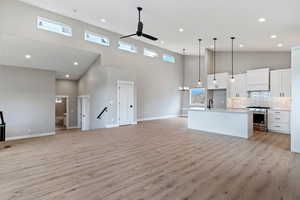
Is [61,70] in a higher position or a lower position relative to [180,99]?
higher

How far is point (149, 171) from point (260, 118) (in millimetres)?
6329

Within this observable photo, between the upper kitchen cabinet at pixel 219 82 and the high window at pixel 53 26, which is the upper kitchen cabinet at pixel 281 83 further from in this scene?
the high window at pixel 53 26

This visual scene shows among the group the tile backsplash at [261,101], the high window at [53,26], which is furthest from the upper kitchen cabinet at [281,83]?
the high window at [53,26]

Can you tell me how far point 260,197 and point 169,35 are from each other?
6.89 metres

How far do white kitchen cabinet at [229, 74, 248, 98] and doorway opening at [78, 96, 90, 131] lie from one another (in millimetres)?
7552

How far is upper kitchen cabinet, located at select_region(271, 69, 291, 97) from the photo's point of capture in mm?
6664

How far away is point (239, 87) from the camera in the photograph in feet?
26.9

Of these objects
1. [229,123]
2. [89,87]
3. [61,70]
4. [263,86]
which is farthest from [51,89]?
[263,86]

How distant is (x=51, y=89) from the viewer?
7.87 meters

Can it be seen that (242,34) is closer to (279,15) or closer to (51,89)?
(279,15)

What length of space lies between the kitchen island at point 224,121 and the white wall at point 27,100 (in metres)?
6.53

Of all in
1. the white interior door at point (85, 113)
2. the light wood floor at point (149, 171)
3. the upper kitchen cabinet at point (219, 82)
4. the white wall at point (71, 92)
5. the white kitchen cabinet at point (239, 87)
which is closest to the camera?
the light wood floor at point (149, 171)

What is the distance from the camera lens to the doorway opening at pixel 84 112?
9.67m

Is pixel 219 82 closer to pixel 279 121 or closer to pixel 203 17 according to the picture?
pixel 279 121
